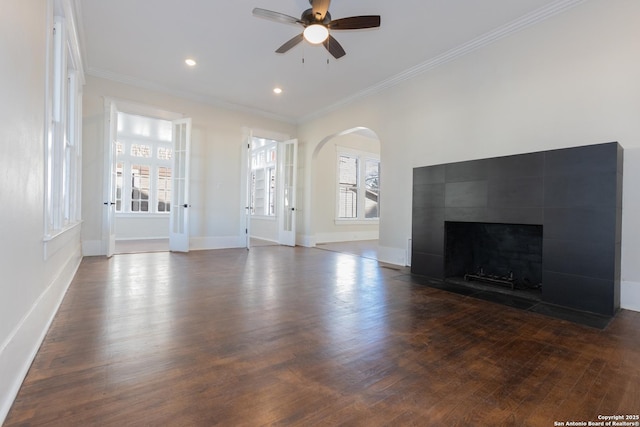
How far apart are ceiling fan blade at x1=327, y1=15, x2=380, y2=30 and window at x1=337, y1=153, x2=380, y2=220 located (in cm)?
549

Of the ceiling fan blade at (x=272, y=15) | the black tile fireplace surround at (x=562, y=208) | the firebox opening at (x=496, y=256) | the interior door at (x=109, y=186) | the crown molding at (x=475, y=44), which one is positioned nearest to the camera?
the black tile fireplace surround at (x=562, y=208)

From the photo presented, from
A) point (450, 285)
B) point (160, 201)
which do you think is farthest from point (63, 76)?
point (160, 201)

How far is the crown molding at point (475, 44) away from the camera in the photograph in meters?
3.30

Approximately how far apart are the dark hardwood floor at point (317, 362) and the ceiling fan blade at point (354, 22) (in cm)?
295

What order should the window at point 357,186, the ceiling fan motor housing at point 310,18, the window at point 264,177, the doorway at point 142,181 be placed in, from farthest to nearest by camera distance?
the window at point 264,177, the window at point 357,186, the doorway at point 142,181, the ceiling fan motor housing at point 310,18

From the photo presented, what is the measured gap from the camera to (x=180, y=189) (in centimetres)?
624

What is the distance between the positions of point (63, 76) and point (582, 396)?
4.82 metres

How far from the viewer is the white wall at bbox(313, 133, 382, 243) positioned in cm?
809

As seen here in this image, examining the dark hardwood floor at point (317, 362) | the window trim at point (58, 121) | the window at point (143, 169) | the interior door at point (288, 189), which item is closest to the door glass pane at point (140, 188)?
the window at point (143, 169)

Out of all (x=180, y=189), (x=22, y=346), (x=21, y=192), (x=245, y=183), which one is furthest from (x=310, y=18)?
(x=180, y=189)

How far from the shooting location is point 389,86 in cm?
528

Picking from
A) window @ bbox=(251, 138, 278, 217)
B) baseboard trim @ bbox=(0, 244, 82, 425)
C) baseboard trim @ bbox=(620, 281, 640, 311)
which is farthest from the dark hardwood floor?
window @ bbox=(251, 138, 278, 217)

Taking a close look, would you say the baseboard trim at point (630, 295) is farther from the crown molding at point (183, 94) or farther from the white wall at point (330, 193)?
the crown molding at point (183, 94)

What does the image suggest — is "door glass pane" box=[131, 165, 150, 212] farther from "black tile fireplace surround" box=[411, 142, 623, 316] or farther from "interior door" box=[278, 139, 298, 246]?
"black tile fireplace surround" box=[411, 142, 623, 316]
